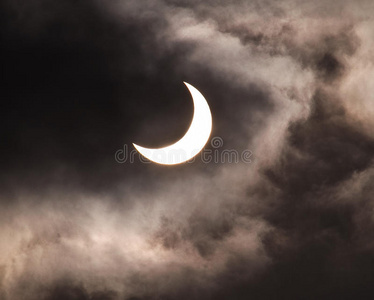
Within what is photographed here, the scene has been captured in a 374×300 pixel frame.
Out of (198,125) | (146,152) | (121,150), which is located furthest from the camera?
(121,150)

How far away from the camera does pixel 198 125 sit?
20000 millimetres

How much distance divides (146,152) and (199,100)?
4.37 m

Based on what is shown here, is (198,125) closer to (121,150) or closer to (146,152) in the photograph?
(146,152)

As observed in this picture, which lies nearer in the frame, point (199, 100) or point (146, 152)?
point (199, 100)

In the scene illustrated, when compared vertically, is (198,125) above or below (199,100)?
below

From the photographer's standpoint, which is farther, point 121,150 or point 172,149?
point 121,150

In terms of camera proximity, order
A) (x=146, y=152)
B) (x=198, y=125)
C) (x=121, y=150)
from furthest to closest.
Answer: (x=121, y=150)
(x=146, y=152)
(x=198, y=125)

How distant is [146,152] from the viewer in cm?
2209

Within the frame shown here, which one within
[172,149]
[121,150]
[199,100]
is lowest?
[172,149]

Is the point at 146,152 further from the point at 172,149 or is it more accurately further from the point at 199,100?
the point at 199,100

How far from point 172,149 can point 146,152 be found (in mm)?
2104

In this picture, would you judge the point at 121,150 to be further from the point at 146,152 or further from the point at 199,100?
the point at 199,100

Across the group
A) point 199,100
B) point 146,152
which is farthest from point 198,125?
point 146,152

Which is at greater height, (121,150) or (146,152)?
(121,150)
